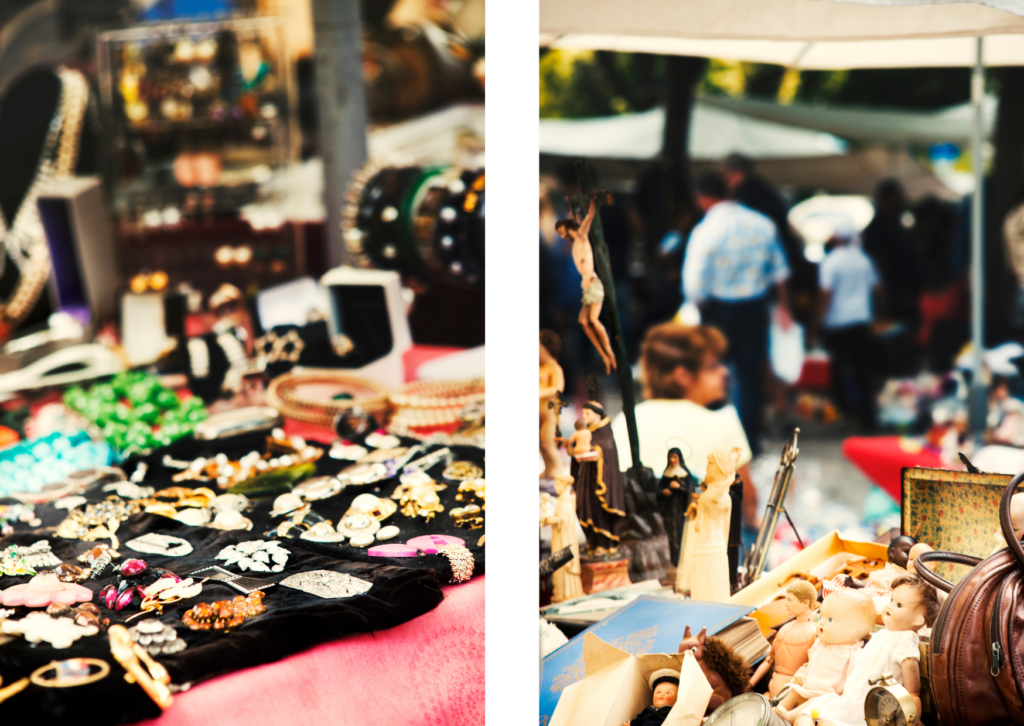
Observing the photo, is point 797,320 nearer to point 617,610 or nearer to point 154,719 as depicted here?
point 617,610

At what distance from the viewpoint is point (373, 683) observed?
110 cm

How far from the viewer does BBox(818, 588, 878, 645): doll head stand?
111 cm

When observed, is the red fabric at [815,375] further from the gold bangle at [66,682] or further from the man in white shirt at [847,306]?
the gold bangle at [66,682]

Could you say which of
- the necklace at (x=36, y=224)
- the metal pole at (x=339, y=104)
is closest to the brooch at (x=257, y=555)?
the metal pole at (x=339, y=104)

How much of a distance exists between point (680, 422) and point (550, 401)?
1.01ft

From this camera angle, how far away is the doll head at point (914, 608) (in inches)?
43.3

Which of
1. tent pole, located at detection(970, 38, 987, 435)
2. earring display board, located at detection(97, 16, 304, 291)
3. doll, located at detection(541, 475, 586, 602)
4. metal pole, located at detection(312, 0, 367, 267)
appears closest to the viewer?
doll, located at detection(541, 475, 586, 602)

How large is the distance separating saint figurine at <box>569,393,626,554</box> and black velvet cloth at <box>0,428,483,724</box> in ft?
0.66

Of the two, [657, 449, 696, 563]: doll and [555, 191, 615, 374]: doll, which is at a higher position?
[555, 191, 615, 374]: doll

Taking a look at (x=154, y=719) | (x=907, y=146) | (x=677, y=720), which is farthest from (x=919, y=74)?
(x=154, y=719)

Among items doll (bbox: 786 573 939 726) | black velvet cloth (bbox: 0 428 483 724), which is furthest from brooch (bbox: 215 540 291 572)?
doll (bbox: 786 573 939 726)

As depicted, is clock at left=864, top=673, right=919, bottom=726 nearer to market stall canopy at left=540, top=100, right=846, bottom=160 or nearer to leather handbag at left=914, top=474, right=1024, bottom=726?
leather handbag at left=914, top=474, right=1024, bottom=726

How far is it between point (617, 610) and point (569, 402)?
0.39 metres

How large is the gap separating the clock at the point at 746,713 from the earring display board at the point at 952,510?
1.18ft
